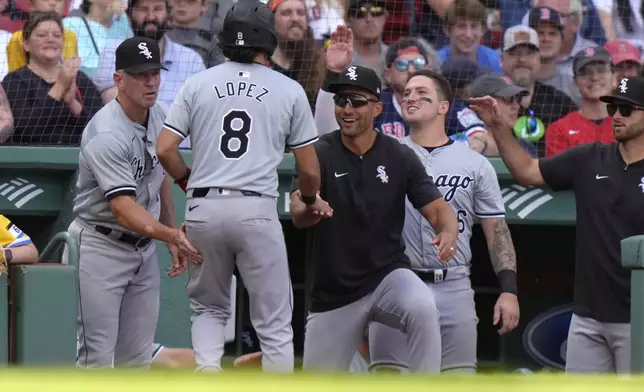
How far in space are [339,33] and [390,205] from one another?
881 mm

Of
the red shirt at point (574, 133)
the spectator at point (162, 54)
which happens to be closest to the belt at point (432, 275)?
the red shirt at point (574, 133)

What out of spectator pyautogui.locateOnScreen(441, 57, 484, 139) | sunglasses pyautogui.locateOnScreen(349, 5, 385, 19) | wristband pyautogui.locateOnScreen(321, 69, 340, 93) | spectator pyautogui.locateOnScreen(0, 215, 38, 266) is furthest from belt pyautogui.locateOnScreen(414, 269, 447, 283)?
sunglasses pyautogui.locateOnScreen(349, 5, 385, 19)

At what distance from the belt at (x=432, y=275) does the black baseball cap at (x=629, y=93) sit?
1.08 metres

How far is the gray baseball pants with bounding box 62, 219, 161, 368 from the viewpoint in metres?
5.55

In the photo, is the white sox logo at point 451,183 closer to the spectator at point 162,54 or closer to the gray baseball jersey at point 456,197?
the gray baseball jersey at point 456,197

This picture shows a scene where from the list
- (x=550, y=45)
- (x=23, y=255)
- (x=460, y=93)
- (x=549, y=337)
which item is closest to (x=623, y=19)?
(x=550, y=45)

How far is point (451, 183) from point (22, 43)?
9.59 ft

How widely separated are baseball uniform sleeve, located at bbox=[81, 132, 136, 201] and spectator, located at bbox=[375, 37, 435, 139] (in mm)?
2419

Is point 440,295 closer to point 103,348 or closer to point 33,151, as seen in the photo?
point 103,348

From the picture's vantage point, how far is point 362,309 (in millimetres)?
5520

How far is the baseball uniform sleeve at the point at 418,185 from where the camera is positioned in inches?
221

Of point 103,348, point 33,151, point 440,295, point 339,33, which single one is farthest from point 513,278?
point 33,151

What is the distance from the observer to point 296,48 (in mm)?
7840

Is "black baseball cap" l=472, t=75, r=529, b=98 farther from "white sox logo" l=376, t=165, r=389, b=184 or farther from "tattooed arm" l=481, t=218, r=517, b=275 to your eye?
"white sox logo" l=376, t=165, r=389, b=184
